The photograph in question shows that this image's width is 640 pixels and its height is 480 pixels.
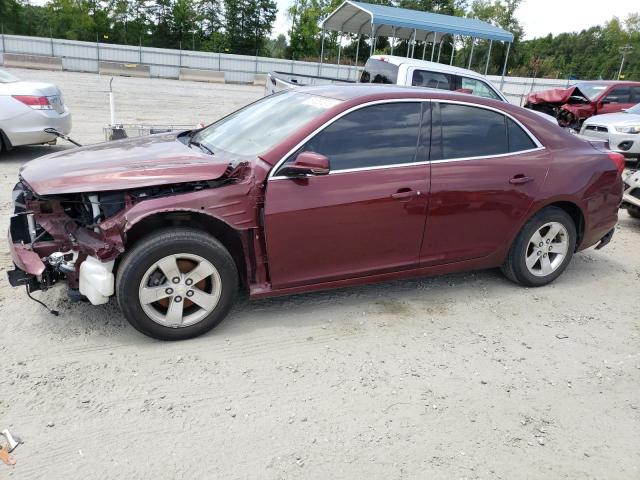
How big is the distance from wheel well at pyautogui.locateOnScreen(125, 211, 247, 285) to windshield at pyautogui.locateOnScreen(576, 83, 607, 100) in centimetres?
1388

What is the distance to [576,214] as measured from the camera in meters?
4.86

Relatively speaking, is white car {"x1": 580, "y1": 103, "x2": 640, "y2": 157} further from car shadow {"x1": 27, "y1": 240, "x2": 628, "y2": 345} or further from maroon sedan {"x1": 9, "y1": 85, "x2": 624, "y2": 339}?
maroon sedan {"x1": 9, "y1": 85, "x2": 624, "y2": 339}

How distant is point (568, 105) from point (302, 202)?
1339 cm

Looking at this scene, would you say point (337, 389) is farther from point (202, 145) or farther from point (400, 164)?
point (202, 145)

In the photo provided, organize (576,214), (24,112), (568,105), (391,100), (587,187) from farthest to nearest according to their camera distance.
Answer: (568,105)
(24,112)
(576,214)
(587,187)
(391,100)

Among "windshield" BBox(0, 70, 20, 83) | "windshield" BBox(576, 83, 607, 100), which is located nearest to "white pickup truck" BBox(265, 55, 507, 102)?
"windshield" BBox(0, 70, 20, 83)

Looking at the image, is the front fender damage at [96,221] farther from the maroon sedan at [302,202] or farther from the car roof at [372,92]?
the car roof at [372,92]

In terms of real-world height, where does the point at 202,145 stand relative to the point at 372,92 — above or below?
below

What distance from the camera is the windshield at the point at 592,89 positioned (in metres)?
14.4

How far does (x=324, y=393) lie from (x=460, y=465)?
869mm

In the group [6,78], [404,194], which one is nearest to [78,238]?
[404,194]

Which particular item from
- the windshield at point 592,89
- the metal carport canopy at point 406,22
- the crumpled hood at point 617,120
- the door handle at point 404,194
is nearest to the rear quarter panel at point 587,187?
the door handle at point 404,194

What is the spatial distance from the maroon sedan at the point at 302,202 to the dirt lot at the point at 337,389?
1.05ft

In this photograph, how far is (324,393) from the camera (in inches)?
125
